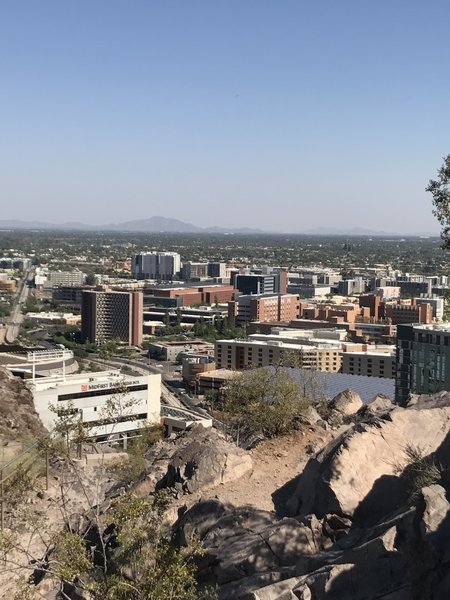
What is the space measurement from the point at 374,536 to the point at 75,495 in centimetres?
788

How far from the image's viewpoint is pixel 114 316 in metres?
67.5

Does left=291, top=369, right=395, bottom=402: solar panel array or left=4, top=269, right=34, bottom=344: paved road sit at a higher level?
left=291, top=369, right=395, bottom=402: solar panel array

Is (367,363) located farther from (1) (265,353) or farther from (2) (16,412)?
(2) (16,412)

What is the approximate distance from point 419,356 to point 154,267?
317 ft

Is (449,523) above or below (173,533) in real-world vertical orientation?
above

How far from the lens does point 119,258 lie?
155250mm

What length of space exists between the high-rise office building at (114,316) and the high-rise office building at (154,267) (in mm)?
54566

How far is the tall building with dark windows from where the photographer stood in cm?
3036

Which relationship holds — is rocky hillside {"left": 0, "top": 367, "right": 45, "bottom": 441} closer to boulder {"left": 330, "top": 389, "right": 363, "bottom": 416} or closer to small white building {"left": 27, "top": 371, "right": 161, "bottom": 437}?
small white building {"left": 27, "top": 371, "right": 161, "bottom": 437}

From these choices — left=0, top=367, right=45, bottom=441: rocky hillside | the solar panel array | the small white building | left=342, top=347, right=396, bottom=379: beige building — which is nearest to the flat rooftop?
the small white building

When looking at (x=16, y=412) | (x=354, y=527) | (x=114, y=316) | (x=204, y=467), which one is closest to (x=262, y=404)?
(x=204, y=467)

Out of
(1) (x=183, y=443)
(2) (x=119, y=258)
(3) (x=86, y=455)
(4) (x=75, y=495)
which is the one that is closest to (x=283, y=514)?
(1) (x=183, y=443)

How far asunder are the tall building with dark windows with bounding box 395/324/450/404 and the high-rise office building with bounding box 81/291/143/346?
128 ft

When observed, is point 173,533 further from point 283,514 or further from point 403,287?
point 403,287
